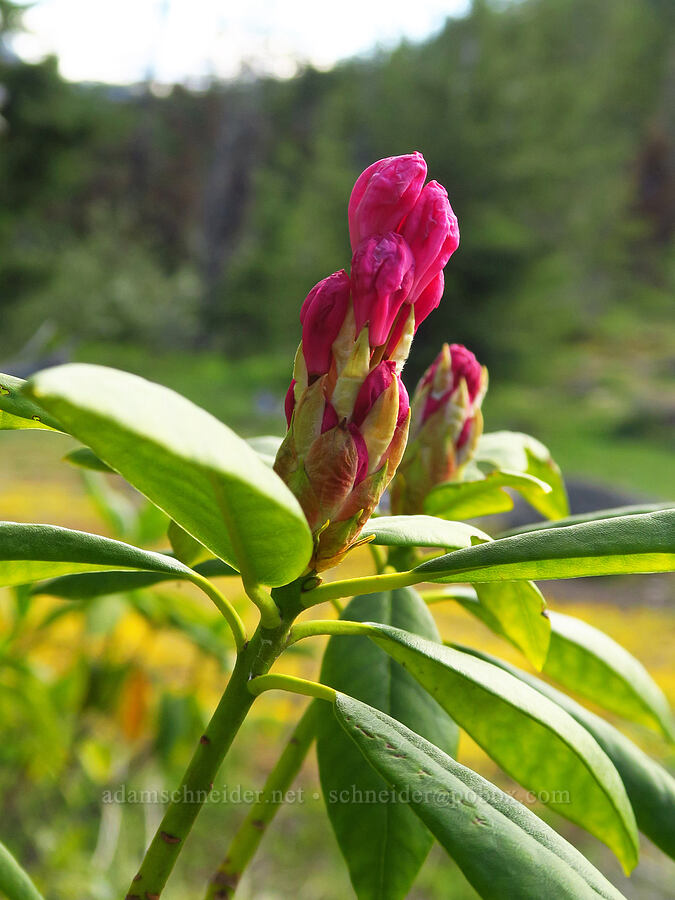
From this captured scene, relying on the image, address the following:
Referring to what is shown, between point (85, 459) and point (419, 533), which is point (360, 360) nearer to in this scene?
point (419, 533)

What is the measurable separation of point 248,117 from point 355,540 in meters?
14.3

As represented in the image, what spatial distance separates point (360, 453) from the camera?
1.11 ft

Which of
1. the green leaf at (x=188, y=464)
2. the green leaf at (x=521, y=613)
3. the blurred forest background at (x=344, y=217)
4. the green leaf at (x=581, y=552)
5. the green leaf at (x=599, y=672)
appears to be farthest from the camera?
the blurred forest background at (x=344, y=217)

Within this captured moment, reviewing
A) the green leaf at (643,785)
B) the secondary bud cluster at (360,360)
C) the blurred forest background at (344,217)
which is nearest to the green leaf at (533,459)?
the green leaf at (643,785)

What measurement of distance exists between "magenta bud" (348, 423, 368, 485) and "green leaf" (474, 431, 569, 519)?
25 cm

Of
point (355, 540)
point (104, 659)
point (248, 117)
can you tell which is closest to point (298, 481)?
point (355, 540)

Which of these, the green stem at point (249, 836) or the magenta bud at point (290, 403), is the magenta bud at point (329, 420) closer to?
the magenta bud at point (290, 403)

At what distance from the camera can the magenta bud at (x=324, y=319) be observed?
13.5 inches

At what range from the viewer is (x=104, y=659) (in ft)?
4.22

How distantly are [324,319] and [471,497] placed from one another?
0.71 ft

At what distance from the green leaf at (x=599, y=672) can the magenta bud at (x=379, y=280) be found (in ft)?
0.89

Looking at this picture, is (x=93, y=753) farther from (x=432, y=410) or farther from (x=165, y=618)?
(x=432, y=410)

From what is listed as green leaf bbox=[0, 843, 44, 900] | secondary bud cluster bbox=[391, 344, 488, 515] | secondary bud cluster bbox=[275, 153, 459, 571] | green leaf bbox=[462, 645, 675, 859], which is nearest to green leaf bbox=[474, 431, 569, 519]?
secondary bud cluster bbox=[391, 344, 488, 515]

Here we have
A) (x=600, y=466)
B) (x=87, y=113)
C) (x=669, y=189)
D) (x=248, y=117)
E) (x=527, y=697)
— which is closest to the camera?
(x=527, y=697)
